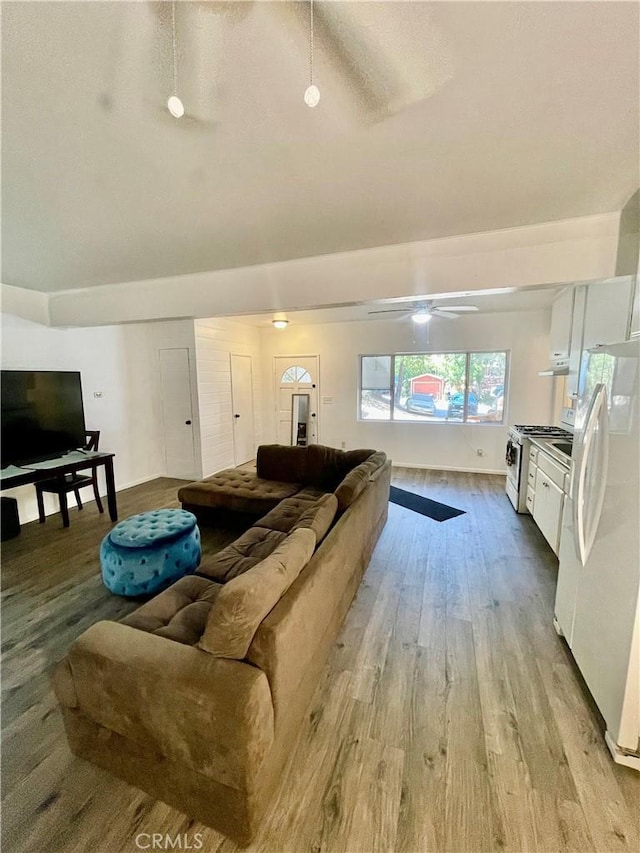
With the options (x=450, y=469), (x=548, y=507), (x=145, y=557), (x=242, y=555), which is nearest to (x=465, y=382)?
(x=450, y=469)

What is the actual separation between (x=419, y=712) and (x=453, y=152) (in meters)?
2.68

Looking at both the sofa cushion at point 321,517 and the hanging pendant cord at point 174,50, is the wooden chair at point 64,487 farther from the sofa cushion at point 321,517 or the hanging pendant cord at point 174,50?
the hanging pendant cord at point 174,50

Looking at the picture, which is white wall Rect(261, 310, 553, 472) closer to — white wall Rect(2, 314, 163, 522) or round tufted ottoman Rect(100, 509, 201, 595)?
white wall Rect(2, 314, 163, 522)

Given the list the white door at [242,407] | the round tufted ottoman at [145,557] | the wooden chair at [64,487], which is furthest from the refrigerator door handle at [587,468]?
the white door at [242,407]

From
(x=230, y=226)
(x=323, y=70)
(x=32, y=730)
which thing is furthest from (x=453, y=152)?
(x=32, y=730)

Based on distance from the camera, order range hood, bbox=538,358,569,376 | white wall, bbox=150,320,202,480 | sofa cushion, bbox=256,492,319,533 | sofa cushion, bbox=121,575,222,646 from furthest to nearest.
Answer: white wall, bbox=150,320,202,480 → range hood, bbox=538,358,569,376 → sofa cushion, bbox=256,492,319,533 → sofa cushion, bbox=121,575,222,646

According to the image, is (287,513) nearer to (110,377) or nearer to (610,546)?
(610,546)

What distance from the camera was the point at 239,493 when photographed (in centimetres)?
365

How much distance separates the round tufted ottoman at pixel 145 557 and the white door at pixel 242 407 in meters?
3.80

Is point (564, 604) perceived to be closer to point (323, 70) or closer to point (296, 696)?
point (296, 696)

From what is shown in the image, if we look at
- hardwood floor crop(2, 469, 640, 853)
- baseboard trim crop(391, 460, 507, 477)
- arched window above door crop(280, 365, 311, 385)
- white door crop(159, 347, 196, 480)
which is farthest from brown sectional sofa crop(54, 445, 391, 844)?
arched window above door crop(280, 365, 311, 385)

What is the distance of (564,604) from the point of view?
7.02 feet

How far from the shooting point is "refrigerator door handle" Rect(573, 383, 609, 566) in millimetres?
1721

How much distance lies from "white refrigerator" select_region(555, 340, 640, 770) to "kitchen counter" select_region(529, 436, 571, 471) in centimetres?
96
